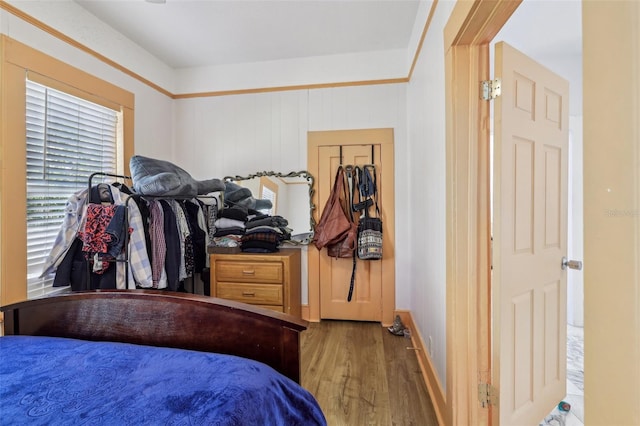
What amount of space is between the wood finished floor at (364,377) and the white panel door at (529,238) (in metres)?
0.54

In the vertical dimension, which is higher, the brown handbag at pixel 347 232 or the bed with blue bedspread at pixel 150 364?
the brown handbag at pixel 347 232

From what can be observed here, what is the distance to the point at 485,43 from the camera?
1.30 meters

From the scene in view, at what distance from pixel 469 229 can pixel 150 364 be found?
4.42ft

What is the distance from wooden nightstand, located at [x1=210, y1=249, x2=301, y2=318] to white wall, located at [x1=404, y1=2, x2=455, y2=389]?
1.09 metres

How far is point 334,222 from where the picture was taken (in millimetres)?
2705

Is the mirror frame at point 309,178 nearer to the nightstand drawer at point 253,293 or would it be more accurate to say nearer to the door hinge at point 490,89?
the nightstand drawer at point 253,293

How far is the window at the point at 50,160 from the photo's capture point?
1781 mm

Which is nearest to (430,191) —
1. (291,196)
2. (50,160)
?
(291,196)

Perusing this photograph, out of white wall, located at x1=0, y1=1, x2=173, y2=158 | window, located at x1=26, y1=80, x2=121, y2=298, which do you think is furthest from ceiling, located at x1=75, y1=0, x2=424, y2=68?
window, located at x1=26, y1=80, x2=121, y2=298

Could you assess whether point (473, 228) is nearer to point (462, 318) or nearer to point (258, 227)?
point (462, 318)

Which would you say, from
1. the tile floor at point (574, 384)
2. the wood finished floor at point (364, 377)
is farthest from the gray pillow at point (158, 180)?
the tile floor at point (574, 384)

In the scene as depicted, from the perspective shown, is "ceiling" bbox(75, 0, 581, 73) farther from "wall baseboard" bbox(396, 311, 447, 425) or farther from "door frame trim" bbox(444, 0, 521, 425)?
"wall baseboard" bbox(396, 311, 447, 425)

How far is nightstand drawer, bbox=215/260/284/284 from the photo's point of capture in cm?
248

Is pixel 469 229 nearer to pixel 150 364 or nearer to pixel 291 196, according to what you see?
pixel 150 364
